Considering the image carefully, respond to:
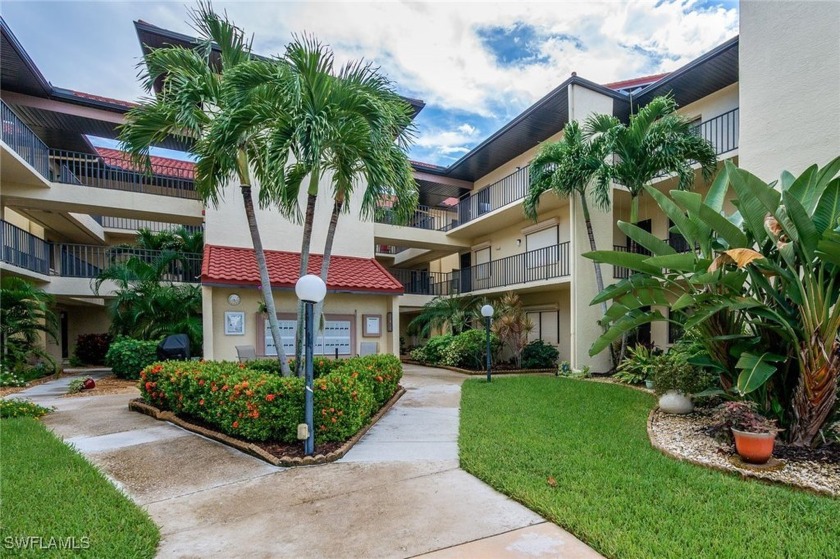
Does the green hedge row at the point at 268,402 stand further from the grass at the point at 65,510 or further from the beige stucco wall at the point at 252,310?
the beige stucco wall at the point at 252,310

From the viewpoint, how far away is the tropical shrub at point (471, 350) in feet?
53.0

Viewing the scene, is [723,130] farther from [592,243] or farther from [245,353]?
[245,353]

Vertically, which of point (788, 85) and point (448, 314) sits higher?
point (788, 85)

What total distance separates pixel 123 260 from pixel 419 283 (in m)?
13.1

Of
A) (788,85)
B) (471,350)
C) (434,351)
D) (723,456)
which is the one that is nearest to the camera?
(723,456)

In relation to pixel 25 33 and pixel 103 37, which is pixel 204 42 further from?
pixel 25 33

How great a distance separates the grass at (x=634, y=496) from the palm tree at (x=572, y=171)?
25.1 ft

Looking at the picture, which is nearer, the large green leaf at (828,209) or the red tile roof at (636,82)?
the large green leaf at (828,209)

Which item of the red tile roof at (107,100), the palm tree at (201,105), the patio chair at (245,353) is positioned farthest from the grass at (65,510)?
the red tile roof at (107,100)

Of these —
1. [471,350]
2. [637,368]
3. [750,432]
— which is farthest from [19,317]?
[637,368]

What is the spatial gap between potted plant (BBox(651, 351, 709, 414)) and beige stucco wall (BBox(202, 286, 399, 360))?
28.9 ft

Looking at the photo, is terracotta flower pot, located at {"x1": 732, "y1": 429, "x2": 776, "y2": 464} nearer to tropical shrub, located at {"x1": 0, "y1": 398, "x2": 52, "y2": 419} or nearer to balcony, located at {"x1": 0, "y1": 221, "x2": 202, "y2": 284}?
tropical shrub, located at {"x1": 0, "y1": 398, "x2": 52, "y2": 419}

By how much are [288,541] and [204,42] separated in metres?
7.91

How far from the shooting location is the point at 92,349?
1906 cm
